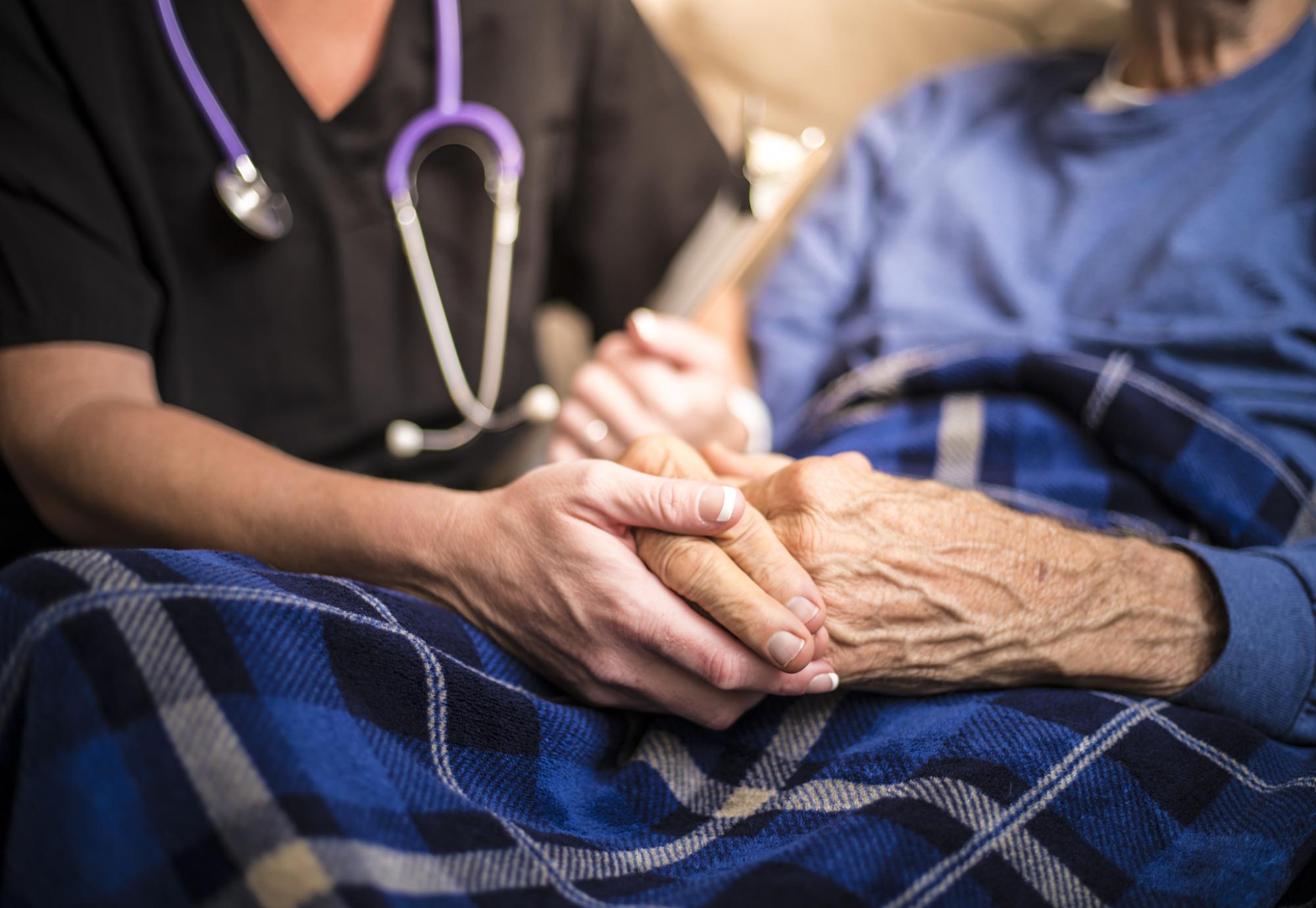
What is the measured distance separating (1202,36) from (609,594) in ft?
2.95

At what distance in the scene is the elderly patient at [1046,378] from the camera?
0.58 metres

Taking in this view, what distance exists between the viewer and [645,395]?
2.72ft

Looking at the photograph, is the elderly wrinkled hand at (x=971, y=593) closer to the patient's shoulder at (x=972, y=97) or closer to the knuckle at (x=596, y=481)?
the knuckle at (x=596, y=481)

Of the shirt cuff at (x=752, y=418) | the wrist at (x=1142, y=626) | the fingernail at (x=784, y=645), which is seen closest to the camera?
the fingernail at (x=784, y=645)

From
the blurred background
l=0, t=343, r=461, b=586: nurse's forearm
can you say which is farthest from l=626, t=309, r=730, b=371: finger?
l=0, t=343, r=461, b=586: nurse's forearm

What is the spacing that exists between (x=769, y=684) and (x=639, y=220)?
65cm

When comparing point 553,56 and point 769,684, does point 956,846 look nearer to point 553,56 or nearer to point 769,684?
point 769,684

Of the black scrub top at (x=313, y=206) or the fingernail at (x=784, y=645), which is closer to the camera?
the fingernail at (x=784, y=645)

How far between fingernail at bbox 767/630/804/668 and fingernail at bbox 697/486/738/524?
0.08 metres

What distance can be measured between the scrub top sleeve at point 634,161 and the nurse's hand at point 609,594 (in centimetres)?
53

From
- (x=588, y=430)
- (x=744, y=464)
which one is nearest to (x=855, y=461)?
(x=744, y=464)

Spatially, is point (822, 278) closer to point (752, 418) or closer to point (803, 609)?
point (752, 418)

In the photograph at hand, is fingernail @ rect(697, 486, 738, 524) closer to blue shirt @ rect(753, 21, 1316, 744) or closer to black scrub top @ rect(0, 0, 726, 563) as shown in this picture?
blue shirt @ rect(753, 21, 1316, 744)

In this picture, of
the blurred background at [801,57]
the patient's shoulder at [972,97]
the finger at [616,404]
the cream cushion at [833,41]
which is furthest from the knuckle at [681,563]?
the cream cushion at [833,41]
